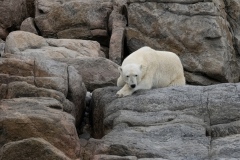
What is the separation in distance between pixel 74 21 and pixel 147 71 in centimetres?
948

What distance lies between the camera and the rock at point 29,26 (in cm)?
2730

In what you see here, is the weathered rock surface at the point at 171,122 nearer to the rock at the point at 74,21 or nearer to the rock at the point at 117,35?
the rock at the point at 117,35

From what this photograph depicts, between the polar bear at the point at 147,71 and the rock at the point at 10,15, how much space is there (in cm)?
1086

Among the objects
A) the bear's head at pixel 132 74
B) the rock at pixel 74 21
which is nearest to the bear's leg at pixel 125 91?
the bear's head at pixel 132 74

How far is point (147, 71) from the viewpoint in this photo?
18156 mm

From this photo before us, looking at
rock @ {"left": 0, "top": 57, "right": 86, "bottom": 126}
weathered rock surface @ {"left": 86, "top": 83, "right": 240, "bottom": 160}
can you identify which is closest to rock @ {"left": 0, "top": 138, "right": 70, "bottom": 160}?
weathered rock surface @ {"left": 86, "top": 83, "right": 240, "bottom": 160}

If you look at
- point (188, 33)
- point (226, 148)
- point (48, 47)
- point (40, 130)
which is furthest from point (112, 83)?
point (226, 148)

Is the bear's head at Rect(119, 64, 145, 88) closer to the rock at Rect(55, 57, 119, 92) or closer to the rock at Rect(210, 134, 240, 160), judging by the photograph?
the rock at Rect(55, 57, 119, 92)

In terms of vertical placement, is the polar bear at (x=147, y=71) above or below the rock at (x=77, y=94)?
above

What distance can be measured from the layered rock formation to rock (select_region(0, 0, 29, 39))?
4 cm

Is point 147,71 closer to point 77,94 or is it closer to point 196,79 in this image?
point 77,94

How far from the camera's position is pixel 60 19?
2705 centimetres

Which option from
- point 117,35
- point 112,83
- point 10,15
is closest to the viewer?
point 112,83

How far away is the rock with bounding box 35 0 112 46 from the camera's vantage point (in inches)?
1063
